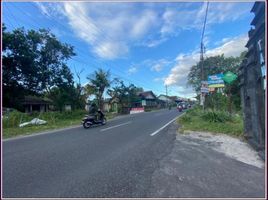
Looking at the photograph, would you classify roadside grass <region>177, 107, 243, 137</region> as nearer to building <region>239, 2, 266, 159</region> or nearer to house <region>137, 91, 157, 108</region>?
building <region>239, 2, 266, 159</region>

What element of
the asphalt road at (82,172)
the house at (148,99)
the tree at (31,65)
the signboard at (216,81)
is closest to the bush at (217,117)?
the signboard at (216,81)

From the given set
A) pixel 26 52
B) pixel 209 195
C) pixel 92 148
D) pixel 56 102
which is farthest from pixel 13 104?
pixel 209 195

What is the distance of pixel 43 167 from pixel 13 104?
68.6ft

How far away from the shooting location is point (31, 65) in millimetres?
21750

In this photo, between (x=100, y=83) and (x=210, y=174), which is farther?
(x=100, y=83)

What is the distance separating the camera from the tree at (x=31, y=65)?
2044cm

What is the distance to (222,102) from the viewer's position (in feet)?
71.7

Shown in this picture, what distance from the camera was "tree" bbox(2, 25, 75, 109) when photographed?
20.4m

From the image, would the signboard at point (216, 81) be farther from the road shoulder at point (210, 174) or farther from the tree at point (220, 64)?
the tree at point (220, 64)

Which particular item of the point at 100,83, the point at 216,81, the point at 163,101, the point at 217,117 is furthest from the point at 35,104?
the point at 163,101

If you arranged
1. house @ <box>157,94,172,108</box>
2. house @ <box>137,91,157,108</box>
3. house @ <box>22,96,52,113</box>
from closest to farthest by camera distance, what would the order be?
1. house @ <box>22,96,52,113</box>
2. house @ <box>137,91,157,108</box>
3. house @ <box>157,94,172,108</box>

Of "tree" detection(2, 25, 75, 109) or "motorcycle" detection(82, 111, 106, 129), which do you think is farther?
"tree" detection(2, 25, 75, 109)

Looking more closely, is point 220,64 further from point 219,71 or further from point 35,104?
point 35,104

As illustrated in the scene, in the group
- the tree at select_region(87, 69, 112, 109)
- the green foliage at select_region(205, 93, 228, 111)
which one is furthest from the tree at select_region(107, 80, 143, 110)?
the green foliage at select_region(205, 93, 228, 111)
